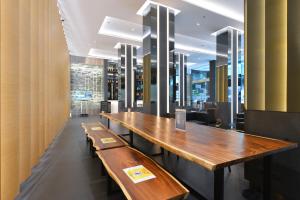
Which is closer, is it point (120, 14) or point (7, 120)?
point (7, 120)

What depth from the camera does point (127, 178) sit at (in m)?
1.36

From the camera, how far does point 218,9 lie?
5.08m

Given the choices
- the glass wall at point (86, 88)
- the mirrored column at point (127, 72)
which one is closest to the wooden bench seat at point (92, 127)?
the mirrored column at point (127, 72)

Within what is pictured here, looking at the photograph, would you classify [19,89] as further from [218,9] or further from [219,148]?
[218,9]

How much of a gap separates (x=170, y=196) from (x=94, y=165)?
2.21 m

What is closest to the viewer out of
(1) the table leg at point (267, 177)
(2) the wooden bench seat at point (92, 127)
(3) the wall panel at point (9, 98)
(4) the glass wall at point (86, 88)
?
(1) the table leg at point (267, 177)

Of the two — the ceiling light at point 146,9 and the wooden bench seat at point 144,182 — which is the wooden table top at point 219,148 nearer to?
the wooden bench seat at point 144,182

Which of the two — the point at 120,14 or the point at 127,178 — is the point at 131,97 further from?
the point at 127,178

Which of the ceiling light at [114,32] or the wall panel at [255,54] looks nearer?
the wall panel at [255,54]

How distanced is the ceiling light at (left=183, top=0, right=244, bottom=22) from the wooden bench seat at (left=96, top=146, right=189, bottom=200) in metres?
4.52

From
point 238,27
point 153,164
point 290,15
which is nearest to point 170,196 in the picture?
point 153,164

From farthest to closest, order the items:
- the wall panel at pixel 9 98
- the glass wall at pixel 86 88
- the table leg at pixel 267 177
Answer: the glass wall at pixel 86 88, the wall panel at pixel 9 98, the table leg at pixel 267 177

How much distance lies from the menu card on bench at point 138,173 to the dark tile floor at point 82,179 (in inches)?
27.4

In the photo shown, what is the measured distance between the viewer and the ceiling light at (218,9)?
15.3 ft
